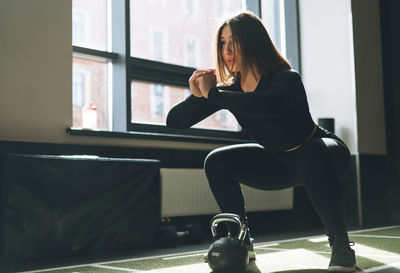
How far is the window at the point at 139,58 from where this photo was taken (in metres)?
3.73

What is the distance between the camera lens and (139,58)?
3965 mm

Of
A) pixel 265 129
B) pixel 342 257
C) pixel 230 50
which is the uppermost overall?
pixel 230 50

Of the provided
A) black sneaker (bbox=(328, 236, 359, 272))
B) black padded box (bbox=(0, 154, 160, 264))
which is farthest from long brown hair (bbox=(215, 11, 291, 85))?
black padded box (bbox=(0, 154, 160, 264))

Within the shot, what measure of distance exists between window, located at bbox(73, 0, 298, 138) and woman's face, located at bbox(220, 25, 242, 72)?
5.87 feet

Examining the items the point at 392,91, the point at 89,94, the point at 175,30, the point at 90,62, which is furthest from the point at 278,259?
the point at 392,91

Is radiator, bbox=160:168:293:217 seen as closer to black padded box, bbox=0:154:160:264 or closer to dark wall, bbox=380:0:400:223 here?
black padded box, bbox=0:154:160:264

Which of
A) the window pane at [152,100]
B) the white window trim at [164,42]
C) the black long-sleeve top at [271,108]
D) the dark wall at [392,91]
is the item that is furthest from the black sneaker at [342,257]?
the dark wall at [392,91]

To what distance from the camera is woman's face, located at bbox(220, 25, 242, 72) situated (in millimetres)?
2008

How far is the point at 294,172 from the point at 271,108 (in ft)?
1.09

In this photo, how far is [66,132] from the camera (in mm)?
3297

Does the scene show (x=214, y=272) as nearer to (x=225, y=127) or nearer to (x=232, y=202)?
(x=232, y=202)

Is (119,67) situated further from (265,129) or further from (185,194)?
(265,129)

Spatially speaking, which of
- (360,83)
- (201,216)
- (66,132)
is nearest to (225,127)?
(201,216)

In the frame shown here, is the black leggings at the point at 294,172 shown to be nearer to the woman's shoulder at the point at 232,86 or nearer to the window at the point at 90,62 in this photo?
the woman's shoulder at the point at 232,86
